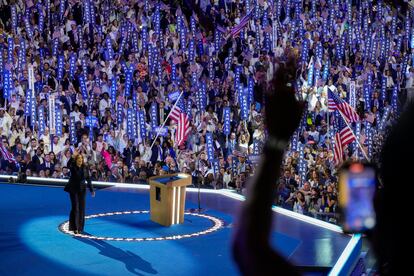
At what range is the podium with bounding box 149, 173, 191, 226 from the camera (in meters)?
10.6

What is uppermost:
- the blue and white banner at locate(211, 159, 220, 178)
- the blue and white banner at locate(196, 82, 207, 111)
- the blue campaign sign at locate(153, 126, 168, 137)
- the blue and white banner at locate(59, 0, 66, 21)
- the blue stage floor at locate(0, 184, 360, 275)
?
the blue and white banner at locate(59, 0, 66, 21)

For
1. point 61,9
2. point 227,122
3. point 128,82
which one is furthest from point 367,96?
point 61,9

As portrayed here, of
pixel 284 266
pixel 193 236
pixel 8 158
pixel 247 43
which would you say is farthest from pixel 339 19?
pixel 284 266

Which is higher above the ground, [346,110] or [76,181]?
[346,110]

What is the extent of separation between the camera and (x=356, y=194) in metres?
2.05

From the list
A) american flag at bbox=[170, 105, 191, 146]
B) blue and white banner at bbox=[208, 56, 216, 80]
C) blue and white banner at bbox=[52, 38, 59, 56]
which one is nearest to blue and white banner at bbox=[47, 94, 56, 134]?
american flag at bbox=[170, 105, 191, 146]

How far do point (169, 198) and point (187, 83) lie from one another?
8189mm

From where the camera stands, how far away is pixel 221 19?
21984 millimetres

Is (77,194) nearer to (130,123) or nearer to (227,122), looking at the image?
(130,123)

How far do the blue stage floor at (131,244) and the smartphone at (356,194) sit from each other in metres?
4.65

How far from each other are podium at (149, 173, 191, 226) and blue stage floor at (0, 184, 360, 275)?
19cm

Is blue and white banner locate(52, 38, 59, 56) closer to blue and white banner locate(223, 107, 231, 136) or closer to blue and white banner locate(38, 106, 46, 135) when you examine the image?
blue and white banner locate(38, 106, 46, 135)

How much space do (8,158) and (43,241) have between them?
7077 mm

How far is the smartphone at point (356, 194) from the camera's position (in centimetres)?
195
